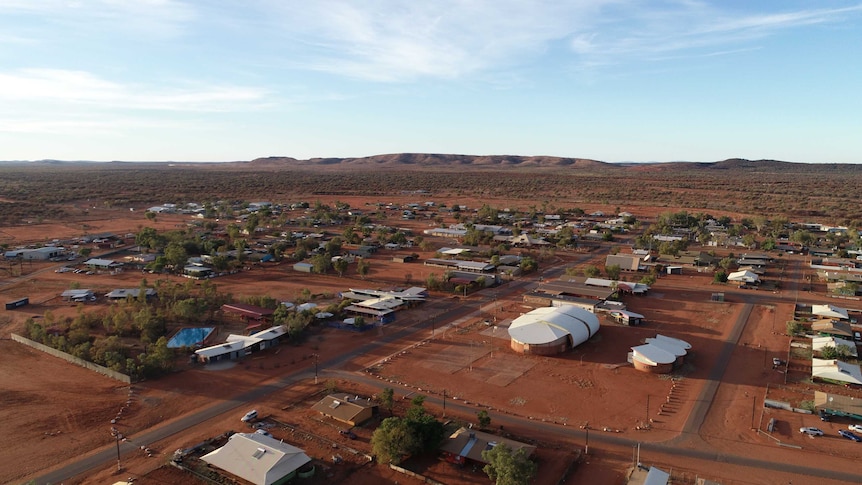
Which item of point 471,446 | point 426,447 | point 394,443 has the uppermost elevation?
point 394,443

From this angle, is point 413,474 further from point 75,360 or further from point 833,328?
point 833,328

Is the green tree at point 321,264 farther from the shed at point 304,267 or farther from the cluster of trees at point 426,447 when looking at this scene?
the cluster of trees at point 426,447

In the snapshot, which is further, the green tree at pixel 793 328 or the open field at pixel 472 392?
the green tree at pixel 793 328

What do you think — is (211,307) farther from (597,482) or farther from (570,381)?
(597,482)

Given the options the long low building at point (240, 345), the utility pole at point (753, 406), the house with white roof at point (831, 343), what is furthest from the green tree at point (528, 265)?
the utility pole at point (753, 406)

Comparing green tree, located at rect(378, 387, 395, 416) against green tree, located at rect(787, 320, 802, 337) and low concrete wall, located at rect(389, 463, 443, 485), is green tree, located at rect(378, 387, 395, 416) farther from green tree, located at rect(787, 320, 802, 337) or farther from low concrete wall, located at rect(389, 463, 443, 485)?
green tree, located at rect(787, 320, 802, 337)

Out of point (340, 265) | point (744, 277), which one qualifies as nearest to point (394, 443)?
point (340, 265)

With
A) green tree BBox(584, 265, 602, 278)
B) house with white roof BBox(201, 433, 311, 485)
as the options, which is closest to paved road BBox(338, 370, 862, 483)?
house with white roof BBox(201, 433, 311, 485)
